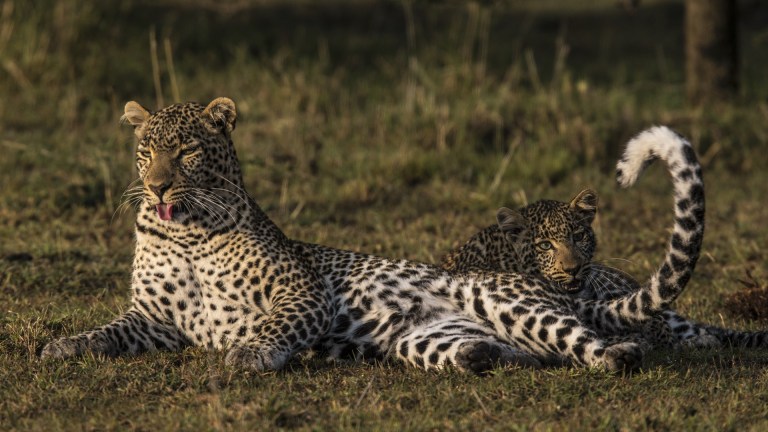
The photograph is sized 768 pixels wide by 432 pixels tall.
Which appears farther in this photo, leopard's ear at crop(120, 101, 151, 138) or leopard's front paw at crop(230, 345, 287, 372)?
leopard's ear at crop(120, 101, 151, 138)

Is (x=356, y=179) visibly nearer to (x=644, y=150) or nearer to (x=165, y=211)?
(x=165, y=211)

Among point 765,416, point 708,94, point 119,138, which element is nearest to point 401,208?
point 119,138

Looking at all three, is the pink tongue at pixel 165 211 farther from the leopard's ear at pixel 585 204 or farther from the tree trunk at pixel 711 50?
the tree trunk at pixel 711 50

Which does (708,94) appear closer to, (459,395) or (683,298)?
(683,298)

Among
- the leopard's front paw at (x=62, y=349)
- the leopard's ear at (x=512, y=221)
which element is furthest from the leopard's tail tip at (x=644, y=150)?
the leopard's front paw at (x=62, y=349)

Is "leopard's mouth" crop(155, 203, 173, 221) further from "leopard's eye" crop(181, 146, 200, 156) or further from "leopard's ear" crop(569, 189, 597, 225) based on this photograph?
"leopard's ear" crop(569, 189, 597, 225)

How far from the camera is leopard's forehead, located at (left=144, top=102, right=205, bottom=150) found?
7812 millimetres

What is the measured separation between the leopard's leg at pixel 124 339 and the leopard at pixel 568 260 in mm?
1914

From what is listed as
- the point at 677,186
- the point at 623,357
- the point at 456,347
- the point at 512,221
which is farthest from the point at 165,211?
the point at 677,186

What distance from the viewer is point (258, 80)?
1594 centimetres

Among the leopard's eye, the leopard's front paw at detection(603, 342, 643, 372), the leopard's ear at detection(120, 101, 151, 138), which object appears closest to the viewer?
the leopard's front paw at detection(603, 342, 643, 372)

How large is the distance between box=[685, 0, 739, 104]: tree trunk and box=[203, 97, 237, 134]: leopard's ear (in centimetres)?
914

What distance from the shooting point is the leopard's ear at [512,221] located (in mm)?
8805

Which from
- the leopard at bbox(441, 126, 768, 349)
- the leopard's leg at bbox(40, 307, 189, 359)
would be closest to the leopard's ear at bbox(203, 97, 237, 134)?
the leopard's leg at bbox(40, 307, 189, 359)
